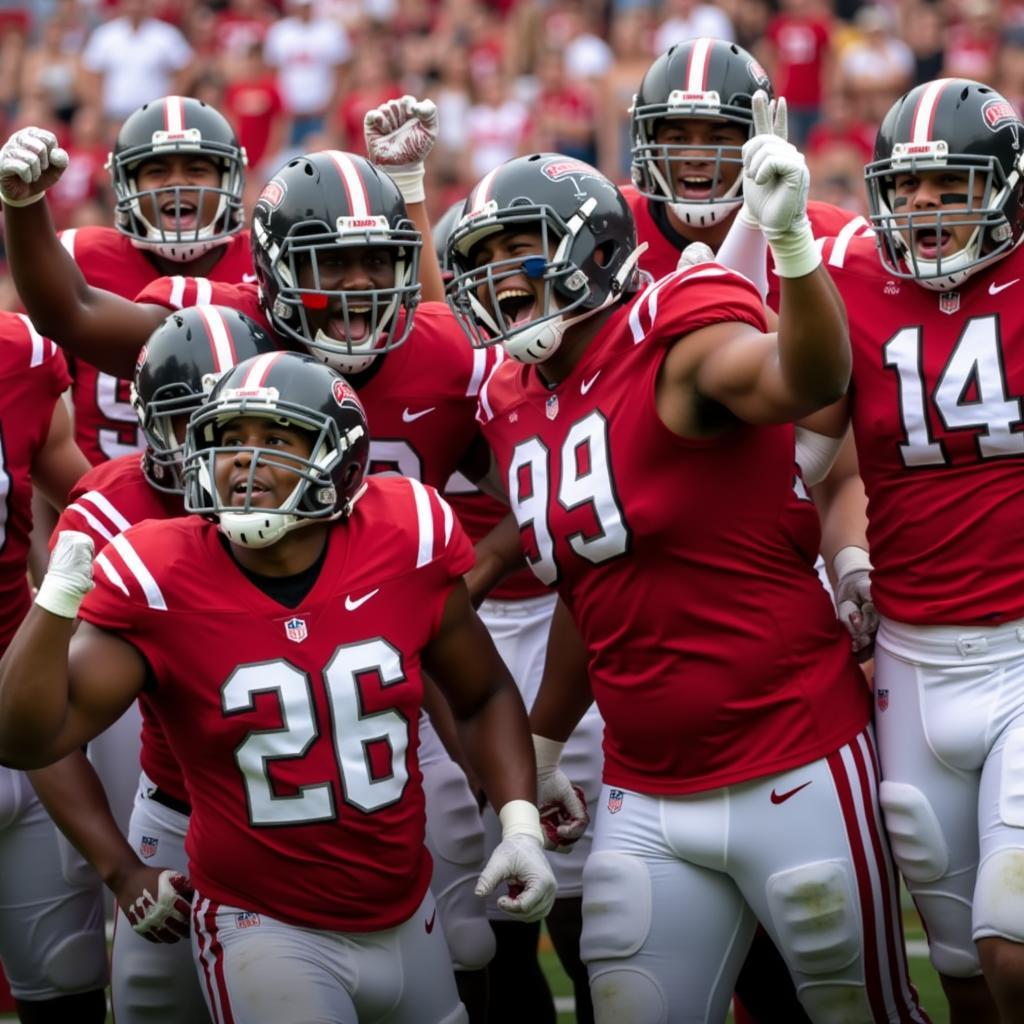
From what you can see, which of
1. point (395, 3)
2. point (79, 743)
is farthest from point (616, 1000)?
point (395, 3)

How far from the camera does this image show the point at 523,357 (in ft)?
12.2

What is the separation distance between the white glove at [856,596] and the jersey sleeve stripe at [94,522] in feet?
4.99

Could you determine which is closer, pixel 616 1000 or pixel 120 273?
pixel 616 1000

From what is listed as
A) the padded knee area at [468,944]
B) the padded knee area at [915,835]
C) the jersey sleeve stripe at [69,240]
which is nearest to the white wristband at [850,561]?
the padded knee area at [915,835]

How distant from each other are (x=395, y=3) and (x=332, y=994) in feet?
34.8

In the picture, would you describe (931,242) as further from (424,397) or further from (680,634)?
(424,397)

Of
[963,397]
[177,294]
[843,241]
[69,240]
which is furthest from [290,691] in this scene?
[69,240]

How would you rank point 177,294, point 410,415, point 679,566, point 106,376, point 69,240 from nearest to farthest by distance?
1. point 679,566
2. point 410,415
3. point 177,294
4. point 106,376
5. point 69,240

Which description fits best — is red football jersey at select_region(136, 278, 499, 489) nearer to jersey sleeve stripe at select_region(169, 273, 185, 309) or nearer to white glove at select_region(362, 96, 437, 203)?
jersey sleeve stripe at select_region(169, 273, 185, 309)

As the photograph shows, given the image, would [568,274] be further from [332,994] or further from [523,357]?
[332,994]

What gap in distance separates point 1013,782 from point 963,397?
2.44ft

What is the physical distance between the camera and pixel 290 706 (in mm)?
3455

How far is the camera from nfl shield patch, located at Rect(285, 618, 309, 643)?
3.48 metres

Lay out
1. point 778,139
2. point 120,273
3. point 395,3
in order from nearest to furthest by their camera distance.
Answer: point 778,139, point 120,273, point 395,3
